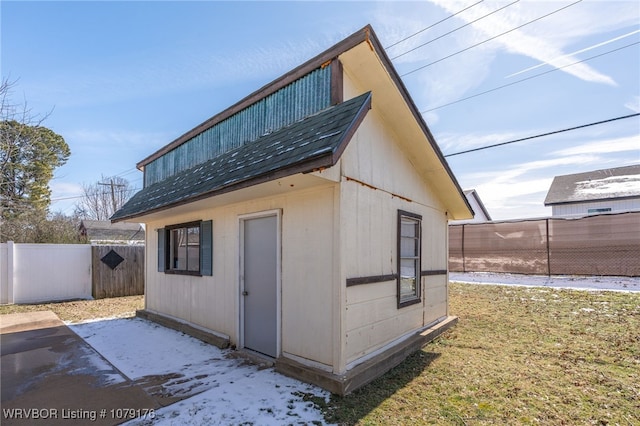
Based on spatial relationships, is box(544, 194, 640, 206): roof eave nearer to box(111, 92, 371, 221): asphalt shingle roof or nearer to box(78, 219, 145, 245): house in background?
box(111, 92, 371, 221): asphalt shingle roof

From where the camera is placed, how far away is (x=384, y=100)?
4.80 meters

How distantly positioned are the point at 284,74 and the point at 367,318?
4002 millimetres

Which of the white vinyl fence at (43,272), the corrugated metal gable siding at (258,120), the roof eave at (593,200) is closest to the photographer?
the corrugated metal gable siding at (258,120)

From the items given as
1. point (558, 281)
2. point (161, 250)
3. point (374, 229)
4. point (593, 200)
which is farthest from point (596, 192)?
point (161, 250)

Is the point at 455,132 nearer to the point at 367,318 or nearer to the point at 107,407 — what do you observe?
the point at 367,318

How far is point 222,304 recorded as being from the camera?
18.8ft

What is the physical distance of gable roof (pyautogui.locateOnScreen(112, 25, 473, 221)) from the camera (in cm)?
424

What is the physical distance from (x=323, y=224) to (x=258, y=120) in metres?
2.86

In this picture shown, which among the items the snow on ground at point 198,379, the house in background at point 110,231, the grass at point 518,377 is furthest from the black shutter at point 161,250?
the house in background at point 110,231

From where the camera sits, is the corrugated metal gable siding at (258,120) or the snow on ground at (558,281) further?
the snow on ground at (558,281)

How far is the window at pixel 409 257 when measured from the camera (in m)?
5.28

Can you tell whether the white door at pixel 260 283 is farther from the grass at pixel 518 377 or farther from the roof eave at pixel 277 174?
the grass at pixel 518 377

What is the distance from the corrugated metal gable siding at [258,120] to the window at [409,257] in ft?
7.48

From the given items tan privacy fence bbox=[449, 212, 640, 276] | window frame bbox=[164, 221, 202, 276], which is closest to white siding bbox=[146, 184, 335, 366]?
window frame bbox=[164, 221, 202, 276]
